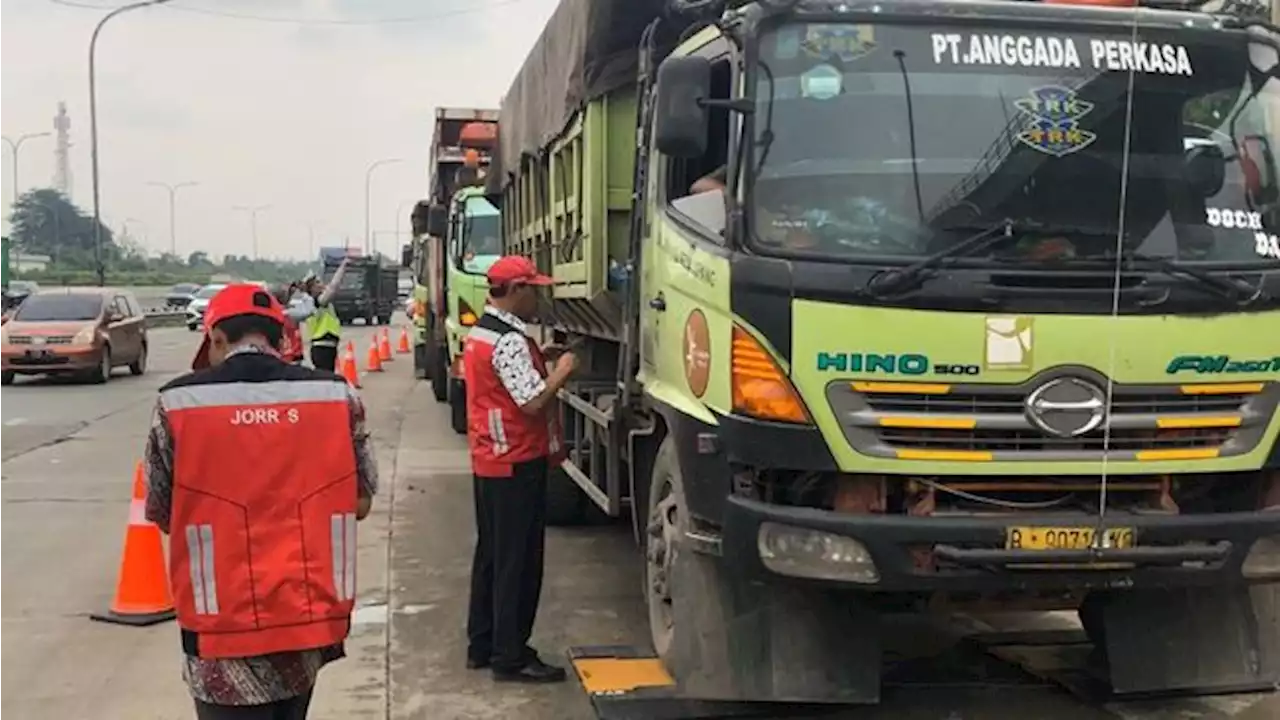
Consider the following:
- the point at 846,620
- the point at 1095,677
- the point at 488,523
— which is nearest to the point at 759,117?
the point at 846,620

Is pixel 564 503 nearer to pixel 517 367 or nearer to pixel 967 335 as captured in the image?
pixel 517 367

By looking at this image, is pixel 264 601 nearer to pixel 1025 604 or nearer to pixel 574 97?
pixel 1025 604

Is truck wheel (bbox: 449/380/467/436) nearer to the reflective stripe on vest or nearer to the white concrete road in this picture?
the white concrete road

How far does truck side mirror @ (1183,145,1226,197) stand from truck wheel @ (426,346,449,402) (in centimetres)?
1333

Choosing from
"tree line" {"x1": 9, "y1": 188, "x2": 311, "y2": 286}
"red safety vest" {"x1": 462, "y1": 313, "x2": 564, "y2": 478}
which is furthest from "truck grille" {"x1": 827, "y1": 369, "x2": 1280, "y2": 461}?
"tree line" {"x1": 9, "y1": 188, "x2": 311, "y2": 286}

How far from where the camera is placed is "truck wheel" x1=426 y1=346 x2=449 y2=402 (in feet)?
58.9

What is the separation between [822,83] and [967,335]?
104 centimetres

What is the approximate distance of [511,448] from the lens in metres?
5.91

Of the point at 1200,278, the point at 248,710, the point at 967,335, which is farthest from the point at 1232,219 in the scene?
the point at 248,710

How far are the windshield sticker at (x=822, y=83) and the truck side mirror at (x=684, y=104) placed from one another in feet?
1.11

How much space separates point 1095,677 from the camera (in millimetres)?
5668

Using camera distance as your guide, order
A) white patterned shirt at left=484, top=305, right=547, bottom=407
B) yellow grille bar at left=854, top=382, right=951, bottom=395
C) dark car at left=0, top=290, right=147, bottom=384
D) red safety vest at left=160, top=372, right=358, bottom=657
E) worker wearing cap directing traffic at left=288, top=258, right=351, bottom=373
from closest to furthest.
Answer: red safety vest at left=160, top=372, right=358, bottom=657 < yellow grille bar at left=854, top=382, right=951, bottom=395 < white patterned shirt at left=484, top=305, right=547, bottom=407 < worker wearing cap directing traffic at left=288, top=258, right=351, bottom=373 < dark car at left=0, top=290, right=147, bottom=384

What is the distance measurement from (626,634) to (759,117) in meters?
2.98

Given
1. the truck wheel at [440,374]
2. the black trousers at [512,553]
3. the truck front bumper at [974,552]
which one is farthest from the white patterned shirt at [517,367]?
the truck wheel at [440,374]
